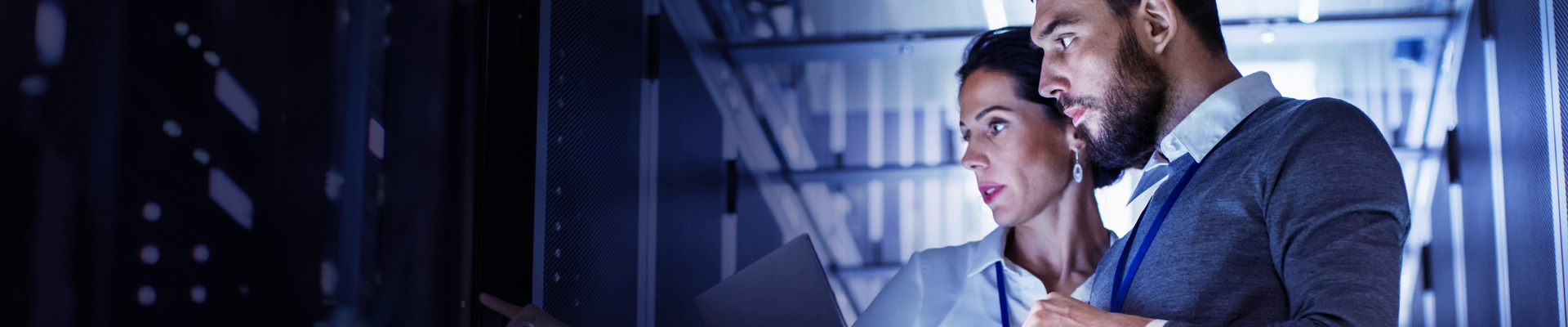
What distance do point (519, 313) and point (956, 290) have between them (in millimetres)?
1036

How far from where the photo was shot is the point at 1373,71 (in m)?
3.03

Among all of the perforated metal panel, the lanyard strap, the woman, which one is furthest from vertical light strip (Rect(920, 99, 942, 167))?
the perforated metal panel

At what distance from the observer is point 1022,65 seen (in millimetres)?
2375

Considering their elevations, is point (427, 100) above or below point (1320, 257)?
above

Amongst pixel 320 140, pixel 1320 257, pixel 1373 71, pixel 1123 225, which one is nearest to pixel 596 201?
pixel 320 140

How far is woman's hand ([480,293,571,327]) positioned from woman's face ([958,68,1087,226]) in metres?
1.13

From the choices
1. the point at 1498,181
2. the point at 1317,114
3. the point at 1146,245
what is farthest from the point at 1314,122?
the point at 1498,181

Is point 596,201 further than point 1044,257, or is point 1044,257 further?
point 1044,257

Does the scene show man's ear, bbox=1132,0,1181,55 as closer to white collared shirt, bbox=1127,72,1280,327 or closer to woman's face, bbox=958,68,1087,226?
white collared shirt, bbox=1127,72,1280,327

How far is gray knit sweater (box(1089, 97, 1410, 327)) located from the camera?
1188 mm

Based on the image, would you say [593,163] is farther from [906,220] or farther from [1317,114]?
[906,220]

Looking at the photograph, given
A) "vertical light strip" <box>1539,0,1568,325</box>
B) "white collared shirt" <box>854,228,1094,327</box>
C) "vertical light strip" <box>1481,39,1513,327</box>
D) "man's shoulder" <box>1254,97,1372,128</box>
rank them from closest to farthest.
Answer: "man's shoulder" <box>1254,97,1372,128</box>
"vertical light strip" <box>1539,0,1568,325</box>
"white collared shirt" <box>854,228,1094,327</box>
"vertical light strip" <box>1481,39,1513,327</box>

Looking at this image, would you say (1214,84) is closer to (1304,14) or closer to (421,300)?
(421,300)

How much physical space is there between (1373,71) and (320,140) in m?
2.79
